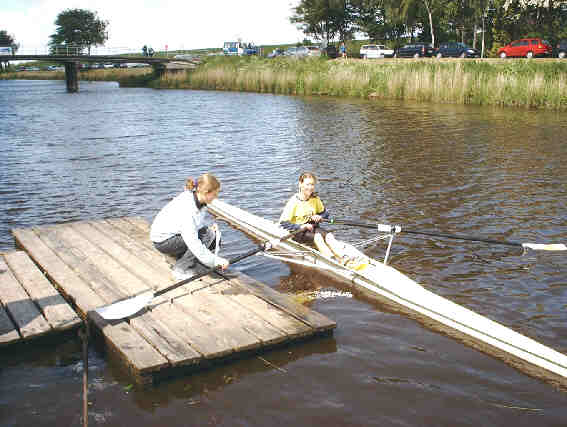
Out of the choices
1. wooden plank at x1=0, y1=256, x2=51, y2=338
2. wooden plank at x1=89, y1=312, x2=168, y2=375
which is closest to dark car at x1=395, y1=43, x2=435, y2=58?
wooden plank at x1=0, y1=256, x2=51, y2=338

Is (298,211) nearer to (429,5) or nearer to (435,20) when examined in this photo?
(429,5)

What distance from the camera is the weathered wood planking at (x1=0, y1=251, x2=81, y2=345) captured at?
6109 millimetres

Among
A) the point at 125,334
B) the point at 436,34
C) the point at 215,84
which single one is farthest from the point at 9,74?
the point at 125,334

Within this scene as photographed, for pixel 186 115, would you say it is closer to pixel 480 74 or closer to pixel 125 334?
pixel 480 74

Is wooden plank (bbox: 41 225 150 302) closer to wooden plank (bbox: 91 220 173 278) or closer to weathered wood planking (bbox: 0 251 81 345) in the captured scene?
wooden plank (bbox: 91 220 173 278)

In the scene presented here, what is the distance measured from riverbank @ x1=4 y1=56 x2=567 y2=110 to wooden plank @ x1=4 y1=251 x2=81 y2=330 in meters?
27.5

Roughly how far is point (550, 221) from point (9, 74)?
379ft

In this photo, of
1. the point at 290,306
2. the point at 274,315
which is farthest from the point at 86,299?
the point at 290,306

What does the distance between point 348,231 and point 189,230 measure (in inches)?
196

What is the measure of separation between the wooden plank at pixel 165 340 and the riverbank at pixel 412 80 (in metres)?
27.7

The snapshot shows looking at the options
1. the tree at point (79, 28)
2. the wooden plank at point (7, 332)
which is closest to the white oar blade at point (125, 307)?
the wooden plank at point (7, 332)

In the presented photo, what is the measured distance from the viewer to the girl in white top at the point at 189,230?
6629 mm

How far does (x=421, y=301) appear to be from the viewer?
719 cm

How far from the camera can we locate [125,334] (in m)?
Answer: 5.87
